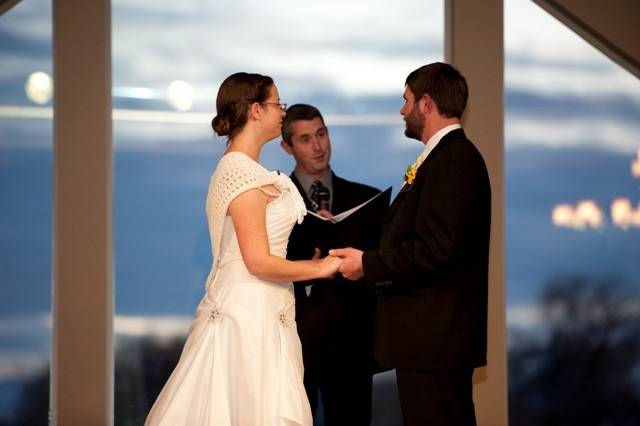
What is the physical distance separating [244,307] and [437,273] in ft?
2.38

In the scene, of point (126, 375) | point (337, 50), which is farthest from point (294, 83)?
point (126, 375)

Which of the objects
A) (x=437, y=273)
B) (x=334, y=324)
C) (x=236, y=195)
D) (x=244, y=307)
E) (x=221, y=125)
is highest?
(x=221, y=125)

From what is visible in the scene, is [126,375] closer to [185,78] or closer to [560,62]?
[185,78]

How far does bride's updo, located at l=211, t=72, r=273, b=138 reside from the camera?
3.44m

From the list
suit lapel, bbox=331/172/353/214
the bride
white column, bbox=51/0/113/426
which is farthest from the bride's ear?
white column, bbox=51/0/113/426

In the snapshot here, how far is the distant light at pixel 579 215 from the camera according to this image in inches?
225

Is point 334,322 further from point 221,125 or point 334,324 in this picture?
point 221,125

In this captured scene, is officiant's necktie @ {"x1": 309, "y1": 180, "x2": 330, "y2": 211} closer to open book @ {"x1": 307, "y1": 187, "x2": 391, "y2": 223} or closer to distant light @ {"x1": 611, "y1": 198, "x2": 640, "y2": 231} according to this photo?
open book @ {"x1": 307, "y1": 187, "x2": 391, "y2": 223}

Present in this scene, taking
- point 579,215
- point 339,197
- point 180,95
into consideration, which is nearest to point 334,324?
point 339,197

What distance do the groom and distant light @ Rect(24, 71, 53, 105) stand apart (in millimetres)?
2650

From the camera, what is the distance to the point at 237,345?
3.28 m

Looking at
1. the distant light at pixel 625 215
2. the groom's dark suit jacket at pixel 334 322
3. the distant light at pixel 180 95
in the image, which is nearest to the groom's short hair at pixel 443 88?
the groom's dark suit jacket at pixel 334 322

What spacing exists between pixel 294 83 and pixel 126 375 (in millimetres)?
1975

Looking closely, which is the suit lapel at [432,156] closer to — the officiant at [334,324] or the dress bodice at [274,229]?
the dress bodice at [274,229]
